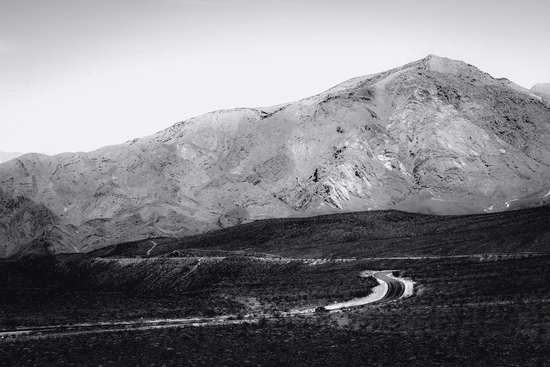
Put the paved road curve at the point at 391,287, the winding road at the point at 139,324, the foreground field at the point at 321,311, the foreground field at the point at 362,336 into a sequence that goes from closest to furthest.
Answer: the foreground field at the point at 362,336 → the foreground field at the point at 321,311 → the winding road at the point at 139,324 → the paved road curve at the point at 391,287

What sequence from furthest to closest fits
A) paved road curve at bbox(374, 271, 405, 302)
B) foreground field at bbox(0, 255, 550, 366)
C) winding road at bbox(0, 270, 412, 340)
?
paved road curve at bbox(374, 271, 405, 302) → winding road at bbox(0, 270, 412, 340) → foreground field at bbox(0, 255, 550, 366)

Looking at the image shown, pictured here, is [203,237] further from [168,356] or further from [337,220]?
[168,356]

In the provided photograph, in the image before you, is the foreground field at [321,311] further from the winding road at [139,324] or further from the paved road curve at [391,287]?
the paved road curve at [391,287]

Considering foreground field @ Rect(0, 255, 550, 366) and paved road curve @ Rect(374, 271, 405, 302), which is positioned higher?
foreground field @ Rect(0, 255, 550, 366)

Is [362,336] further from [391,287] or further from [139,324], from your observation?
[391,287]

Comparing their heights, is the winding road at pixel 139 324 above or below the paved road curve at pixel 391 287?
above

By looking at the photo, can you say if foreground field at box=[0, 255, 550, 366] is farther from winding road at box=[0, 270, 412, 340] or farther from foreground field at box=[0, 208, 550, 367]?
winding road at box=[0, 270, 412, 340]

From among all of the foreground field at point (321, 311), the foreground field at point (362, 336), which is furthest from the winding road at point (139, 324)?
the foreground field at point (362, 336)

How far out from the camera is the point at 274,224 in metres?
159

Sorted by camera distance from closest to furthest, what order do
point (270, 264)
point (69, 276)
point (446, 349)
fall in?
1. point (446, 349)
2. point (270, 264)
3. point (69, 276)

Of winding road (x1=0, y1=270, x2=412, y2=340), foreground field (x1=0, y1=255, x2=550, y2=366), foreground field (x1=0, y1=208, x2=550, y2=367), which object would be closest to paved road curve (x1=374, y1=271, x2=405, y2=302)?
winding road (x1=0, y1=270, x2=412, y2=340)

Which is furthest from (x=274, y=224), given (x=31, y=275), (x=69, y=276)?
(x=31, y=275)

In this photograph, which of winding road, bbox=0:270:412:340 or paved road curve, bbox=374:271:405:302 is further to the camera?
paved road curve, bbox=374:271:405:302

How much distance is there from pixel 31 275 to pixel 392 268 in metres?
111
